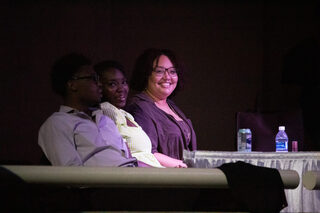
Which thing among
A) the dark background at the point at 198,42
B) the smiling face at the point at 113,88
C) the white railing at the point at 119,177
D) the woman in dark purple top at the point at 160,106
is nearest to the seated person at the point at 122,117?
the smiling face at the point at 113,88

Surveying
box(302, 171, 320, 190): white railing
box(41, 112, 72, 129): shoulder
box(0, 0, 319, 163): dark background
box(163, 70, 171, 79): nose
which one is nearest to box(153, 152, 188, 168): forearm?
box(163, 70, 171, 79): nose

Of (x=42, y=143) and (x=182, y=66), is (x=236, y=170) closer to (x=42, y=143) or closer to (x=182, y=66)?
(x=42, y=143)

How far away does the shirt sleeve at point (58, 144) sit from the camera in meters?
1.93

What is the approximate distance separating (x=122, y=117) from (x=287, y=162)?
90cm

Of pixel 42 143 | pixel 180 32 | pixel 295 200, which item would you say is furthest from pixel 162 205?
pixel 180 32

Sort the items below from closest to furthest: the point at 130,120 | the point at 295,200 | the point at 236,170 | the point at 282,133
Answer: the point at 236,170, the point at 295,200, the point at 130,120, the point at 282,133

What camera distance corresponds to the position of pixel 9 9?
428cm

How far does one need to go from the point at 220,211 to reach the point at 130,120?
131 cm

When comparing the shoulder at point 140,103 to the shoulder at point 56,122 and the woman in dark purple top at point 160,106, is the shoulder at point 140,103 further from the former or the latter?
the shoulder at point 56,122

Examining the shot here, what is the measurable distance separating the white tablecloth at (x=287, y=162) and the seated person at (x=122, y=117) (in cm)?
29

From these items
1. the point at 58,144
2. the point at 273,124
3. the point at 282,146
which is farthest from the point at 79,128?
the point at 273,124

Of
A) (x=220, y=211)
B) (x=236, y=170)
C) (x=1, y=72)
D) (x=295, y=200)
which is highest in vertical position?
(x=1, y=72)

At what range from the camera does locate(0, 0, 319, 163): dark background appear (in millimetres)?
4336

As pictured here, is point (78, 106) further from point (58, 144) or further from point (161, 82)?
point (161, 82)
